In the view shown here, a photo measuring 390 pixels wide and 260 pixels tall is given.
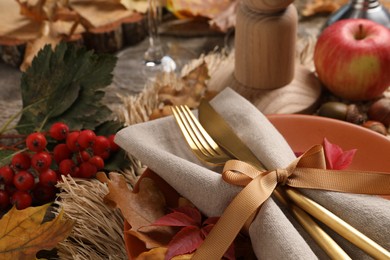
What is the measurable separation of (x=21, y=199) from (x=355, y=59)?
20.1 inches

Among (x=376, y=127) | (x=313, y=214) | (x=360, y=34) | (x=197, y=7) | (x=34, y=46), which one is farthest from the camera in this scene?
(x=197, y=7)

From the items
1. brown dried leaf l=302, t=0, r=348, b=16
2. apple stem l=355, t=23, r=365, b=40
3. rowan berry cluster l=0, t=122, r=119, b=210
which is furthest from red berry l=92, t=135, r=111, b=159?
brown dried leaf l=302, t=0, r=348, b=16

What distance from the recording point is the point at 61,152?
760 mm

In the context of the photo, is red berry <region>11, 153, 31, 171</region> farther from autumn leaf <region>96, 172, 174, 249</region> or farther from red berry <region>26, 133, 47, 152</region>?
autumn leaf <region>96, 172, 174, 249</region>

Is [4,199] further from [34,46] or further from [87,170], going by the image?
[34,46]

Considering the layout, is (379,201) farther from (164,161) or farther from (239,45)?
(239,45)

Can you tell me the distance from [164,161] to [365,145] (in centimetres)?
24

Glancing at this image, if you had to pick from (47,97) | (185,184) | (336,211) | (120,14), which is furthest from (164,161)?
(120,14)

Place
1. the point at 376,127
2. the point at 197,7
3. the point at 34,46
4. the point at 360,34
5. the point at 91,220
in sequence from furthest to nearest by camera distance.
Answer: the point at 197,7 < the point at 34,46 < the point at 360,34 < the point at 376,127 < the point at 91,220

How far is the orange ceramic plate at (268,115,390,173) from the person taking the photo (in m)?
0.67

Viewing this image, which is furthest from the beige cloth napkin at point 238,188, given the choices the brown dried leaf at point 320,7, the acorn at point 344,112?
the brown dried leaf at point 320,7

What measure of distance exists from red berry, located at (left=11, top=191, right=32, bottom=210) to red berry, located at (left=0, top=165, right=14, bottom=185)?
20mm

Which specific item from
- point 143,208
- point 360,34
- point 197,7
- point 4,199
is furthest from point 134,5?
point 143,208

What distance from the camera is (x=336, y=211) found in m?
0.55
